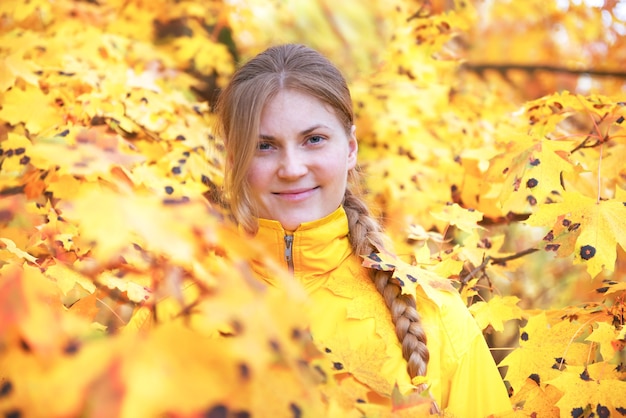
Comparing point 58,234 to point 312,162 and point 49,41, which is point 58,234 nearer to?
point 312,162

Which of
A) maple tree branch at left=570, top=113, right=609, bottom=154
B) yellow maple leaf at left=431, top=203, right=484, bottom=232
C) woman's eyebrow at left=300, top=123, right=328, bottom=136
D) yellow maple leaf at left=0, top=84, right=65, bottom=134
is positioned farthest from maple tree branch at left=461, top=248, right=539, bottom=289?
yellow maple leaf at left=0, top=84, right=65, bottom=134

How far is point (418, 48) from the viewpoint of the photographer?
3.09 metres

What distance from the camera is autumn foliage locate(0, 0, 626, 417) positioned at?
70cm

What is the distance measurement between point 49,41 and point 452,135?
193 centimetres

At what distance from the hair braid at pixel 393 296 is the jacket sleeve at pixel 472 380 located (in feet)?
0.33

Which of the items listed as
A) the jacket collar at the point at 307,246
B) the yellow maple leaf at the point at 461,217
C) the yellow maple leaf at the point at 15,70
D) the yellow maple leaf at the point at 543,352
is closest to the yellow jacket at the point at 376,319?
the jacket collar at the point at 307,246

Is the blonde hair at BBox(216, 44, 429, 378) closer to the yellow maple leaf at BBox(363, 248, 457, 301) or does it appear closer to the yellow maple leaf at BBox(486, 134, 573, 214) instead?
the yellow maple leaf at BBox(363, 248, 457, 301)

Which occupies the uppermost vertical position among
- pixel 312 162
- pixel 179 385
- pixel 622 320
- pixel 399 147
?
pixel 179 385

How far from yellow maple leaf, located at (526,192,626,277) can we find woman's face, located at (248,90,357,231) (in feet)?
1.99

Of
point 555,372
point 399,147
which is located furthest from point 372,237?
point 399,147

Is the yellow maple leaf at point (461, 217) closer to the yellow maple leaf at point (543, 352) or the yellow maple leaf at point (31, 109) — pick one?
the yellow maple leaf at point (543, 352)

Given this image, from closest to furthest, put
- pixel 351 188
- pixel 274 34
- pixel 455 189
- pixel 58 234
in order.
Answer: pixel 58 234 → pixel 351 188 → pixel 455 189 → pixel 274 34

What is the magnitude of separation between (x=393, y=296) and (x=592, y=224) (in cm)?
59

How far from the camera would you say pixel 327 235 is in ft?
5.34
